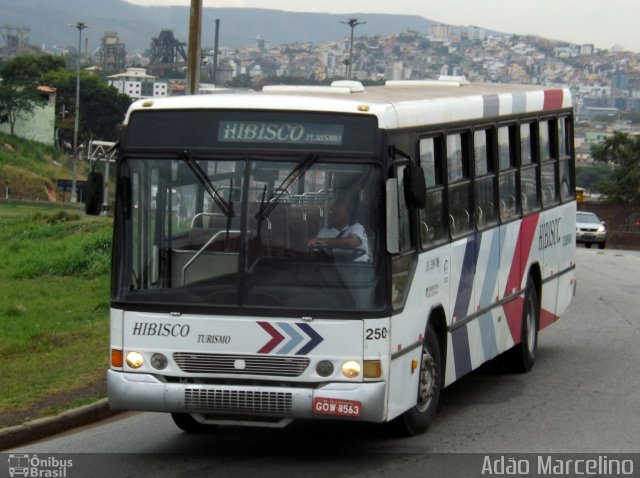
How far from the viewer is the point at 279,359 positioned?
935 cm

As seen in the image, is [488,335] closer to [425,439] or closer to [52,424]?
[425,439]

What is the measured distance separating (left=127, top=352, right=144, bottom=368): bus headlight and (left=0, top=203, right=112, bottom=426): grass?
2032 mm

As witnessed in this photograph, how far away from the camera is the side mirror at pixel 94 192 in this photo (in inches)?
386

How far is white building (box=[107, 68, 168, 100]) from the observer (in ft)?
521

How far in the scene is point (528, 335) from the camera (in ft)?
47.1

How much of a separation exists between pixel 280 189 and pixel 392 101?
127 cm

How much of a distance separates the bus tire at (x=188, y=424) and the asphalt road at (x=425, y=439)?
0.24ft

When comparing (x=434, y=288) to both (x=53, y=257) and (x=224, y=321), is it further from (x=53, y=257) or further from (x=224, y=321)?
(x=53, y=257)

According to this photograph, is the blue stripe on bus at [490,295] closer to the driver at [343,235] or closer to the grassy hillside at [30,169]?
the driver at [343,235]

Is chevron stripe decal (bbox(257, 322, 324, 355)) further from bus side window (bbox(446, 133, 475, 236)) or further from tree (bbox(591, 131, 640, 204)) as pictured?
tree (bbox(591, 131, 640, 204))

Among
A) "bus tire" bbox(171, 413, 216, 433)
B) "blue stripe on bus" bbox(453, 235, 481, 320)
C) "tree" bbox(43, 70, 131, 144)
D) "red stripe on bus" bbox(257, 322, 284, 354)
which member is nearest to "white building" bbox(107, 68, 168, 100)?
"tree" bbox(43, 70, 131, 144)

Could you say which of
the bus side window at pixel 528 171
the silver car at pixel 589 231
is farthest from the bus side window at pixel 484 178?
the silver car at pixel 589 231

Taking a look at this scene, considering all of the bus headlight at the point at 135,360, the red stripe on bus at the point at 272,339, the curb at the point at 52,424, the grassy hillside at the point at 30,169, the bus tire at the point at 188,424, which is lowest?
the grassy hillside at the point at 30,169

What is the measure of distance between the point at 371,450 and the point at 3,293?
46.4ft
